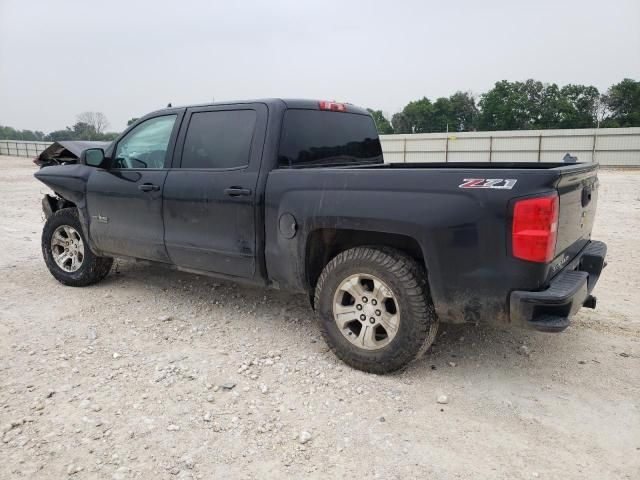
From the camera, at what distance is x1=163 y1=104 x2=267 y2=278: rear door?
397 centimetres

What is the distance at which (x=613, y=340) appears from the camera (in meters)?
3.96

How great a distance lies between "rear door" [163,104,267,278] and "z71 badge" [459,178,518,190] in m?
1.64

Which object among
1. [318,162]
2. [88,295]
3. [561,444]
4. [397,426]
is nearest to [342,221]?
[318,162]

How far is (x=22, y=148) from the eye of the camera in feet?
169

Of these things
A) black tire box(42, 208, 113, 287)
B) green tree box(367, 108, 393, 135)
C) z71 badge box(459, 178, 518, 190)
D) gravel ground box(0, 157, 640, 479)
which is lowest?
gravel ground box(0, 157, 640, 479)

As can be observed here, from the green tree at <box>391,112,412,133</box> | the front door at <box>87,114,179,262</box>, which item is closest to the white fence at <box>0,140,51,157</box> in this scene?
the green tree at <box>391,112,412,133</box>

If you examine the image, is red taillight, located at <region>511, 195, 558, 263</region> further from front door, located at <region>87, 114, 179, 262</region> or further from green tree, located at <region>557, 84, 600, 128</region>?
green tree, located at <region>557, 84, 600, 128</region>

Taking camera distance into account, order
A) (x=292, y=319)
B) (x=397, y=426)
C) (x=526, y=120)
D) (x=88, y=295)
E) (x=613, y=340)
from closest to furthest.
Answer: (x=397, y=426), (x=613, y=340), (x=292, y=319), (x=88, y=295), (x=526, y=120)

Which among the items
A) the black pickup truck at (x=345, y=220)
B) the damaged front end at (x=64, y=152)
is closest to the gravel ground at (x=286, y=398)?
the black pickup truck at (x=345, y=220)

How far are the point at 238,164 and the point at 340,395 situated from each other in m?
1.97

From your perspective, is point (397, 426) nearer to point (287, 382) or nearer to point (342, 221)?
point (287, 382)

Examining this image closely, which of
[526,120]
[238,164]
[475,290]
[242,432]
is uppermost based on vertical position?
[526,120]

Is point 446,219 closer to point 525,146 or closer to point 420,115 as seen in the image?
point 525,146

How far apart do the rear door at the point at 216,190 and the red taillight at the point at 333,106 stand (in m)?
0.59
